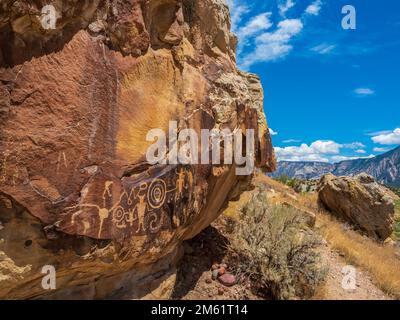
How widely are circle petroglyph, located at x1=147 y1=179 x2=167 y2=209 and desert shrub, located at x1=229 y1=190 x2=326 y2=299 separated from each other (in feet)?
6.97

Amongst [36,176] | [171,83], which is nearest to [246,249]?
[171,83]

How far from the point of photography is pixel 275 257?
15.7 ft

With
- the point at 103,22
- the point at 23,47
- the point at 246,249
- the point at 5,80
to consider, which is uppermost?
the point at 103,22

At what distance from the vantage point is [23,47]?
2293 mm

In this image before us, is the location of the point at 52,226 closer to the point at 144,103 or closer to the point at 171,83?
the point at 144,103

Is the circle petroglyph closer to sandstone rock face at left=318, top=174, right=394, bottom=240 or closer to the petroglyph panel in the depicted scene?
the petroglyph panel

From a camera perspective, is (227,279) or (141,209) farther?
(227,279)

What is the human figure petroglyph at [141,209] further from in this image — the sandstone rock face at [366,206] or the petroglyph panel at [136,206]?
the sandstone rock face at [366,206]

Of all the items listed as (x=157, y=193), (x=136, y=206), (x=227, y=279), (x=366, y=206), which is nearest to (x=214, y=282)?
(x=227, y=279)

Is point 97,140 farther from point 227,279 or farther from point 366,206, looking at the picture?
point 366,206

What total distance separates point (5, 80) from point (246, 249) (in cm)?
390

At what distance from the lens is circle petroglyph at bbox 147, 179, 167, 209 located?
2967mm

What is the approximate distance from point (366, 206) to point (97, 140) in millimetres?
11348

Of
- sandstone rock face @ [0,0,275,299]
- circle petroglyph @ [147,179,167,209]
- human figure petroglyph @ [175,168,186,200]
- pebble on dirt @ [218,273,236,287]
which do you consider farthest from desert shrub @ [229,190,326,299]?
circle petroglyph @ [147,179,167,209]
